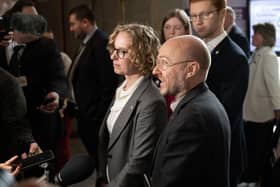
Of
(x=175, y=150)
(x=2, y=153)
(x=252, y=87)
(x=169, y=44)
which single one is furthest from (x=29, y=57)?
(x=252, y=87)

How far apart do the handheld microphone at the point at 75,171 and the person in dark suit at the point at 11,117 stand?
0.32 metres

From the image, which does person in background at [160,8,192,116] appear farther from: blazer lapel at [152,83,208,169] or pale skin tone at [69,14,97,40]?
blazer lapel at [152,83,208,169]

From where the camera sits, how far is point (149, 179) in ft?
5.88

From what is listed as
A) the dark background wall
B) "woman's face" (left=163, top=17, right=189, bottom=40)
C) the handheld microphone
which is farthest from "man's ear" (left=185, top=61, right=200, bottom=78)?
the dark background wall

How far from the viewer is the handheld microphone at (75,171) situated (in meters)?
1.82

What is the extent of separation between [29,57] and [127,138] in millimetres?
1334

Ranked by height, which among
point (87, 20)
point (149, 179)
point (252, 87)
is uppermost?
point (87, 20)

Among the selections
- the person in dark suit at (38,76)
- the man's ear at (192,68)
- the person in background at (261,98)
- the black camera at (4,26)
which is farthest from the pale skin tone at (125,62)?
the person in background at (261,98)

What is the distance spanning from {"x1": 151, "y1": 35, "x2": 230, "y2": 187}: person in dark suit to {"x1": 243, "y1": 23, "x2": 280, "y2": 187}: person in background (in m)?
2.55

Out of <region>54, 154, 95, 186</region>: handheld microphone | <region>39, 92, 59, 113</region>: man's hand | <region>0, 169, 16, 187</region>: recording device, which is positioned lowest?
<region>39, 92, 59, 113</region>: man's hand

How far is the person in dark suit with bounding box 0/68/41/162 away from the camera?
201cm

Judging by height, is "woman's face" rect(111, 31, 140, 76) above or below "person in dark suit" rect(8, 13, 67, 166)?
above

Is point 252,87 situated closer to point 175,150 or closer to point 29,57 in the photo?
point 29,57

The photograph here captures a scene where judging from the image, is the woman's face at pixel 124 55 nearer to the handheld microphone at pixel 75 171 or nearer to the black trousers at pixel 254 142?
the handheld microphone at pixel 75 171
